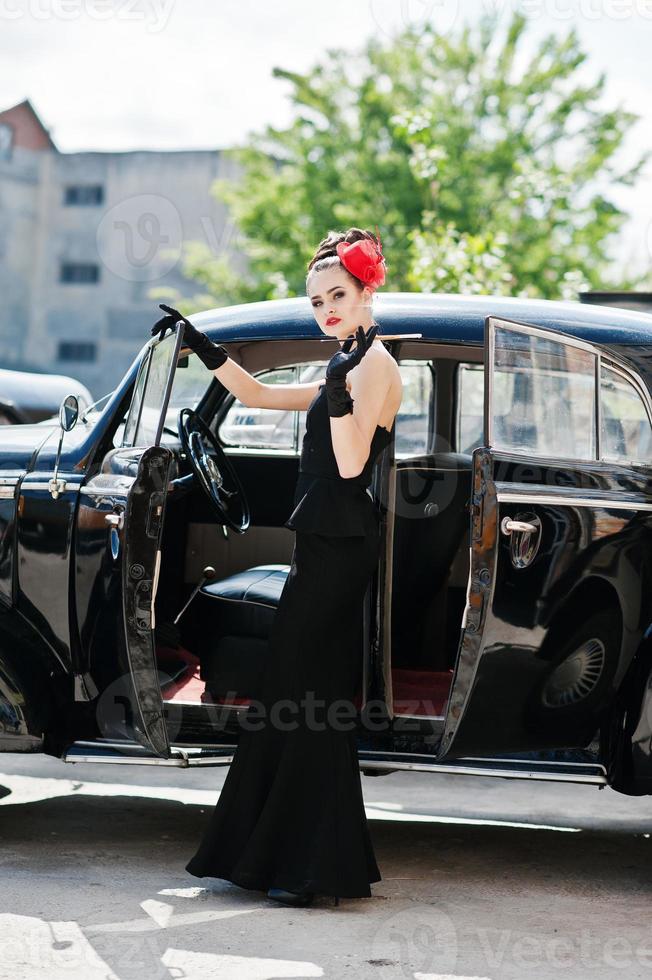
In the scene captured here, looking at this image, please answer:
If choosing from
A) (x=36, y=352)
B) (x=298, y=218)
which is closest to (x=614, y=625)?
(x=298, y=218)

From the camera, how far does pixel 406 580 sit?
4895mm

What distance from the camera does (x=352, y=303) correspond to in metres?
3.83

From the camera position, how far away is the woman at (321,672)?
3760mm

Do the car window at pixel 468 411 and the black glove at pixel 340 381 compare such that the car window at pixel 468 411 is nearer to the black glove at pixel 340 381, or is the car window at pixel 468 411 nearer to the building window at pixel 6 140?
the black glove at pixel 340 381

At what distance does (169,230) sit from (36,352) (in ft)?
25.8

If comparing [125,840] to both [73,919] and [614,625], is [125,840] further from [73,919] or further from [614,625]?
[614,625]

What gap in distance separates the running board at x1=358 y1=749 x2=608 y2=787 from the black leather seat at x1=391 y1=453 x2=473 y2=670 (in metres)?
0.91

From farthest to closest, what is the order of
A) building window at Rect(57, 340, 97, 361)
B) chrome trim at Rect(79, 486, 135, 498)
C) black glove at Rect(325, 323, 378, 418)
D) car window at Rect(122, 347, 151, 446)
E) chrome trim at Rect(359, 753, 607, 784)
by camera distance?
building window at Rect(57, 340, 97, 361)
car window at Rect(122, 347, 151, 446)
chrome trim at Rect(79, 486, 135, 498)
chrome trim at Rect(359, 753, 607, 784)
black glove at Rect(325, 323, 378, 418)

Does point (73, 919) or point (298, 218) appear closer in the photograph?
point (73, 919)

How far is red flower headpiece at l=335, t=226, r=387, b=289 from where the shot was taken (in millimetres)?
3811

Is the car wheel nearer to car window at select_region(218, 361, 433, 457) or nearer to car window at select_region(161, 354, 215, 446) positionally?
car window at select_region(218, 361, 433, 457)

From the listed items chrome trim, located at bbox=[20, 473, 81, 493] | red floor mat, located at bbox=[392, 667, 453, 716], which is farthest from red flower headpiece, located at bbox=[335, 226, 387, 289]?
red floor mat, located at bbox=[392, 667, 453, 716]

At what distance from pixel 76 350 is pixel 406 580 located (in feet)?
98.4

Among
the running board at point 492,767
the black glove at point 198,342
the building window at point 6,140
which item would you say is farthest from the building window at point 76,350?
the running board at point 492,767
